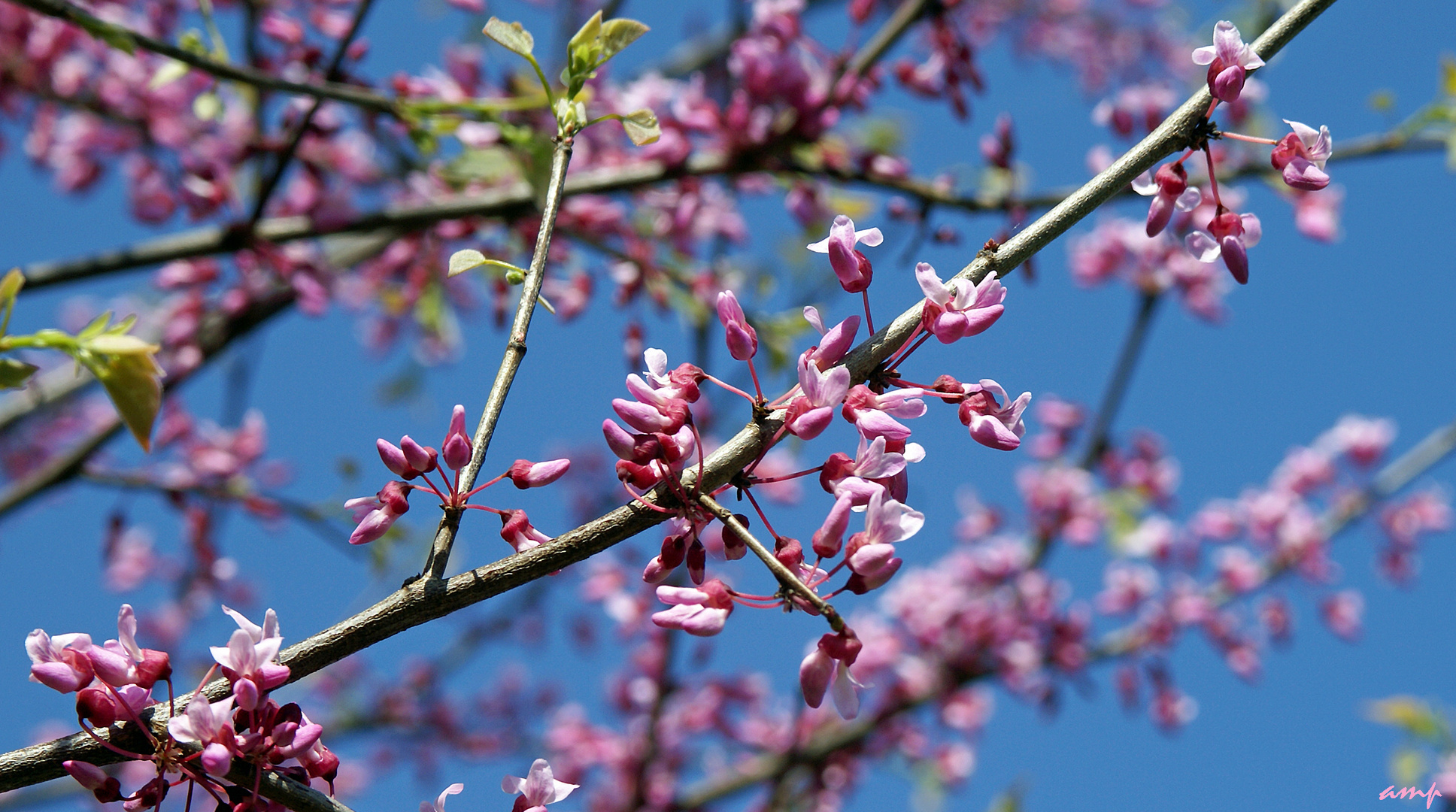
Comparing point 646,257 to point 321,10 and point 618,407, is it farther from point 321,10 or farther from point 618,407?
point 618,407

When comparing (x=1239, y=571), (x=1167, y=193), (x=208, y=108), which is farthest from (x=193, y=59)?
(x=1239, y=571)

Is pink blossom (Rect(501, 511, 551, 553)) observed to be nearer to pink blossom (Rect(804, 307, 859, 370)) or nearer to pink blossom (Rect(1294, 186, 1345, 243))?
pink blossom (Rect(804, 307, 859, 370))

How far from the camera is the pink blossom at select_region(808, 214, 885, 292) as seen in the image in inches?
57.6

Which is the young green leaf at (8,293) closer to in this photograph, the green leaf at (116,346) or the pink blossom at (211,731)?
the green leaf at (116,346)

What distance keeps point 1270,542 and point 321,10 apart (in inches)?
249

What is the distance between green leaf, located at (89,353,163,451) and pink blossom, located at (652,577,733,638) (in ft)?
2.22

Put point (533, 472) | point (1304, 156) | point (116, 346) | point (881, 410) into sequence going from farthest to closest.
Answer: point (1304, 156) → point (533, 472) → point (881, 410) → point (116, 346)

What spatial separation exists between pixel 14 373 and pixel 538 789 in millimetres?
896

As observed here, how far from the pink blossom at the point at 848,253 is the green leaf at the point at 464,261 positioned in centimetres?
53

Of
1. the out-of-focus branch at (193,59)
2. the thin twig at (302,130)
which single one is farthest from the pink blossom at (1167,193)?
the thin twig at (302,130)

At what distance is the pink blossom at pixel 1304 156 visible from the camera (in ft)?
5.18

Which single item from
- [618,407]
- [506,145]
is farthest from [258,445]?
[618,407]

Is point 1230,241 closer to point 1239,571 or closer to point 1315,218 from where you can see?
point 1315,218

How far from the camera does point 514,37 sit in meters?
1.66
